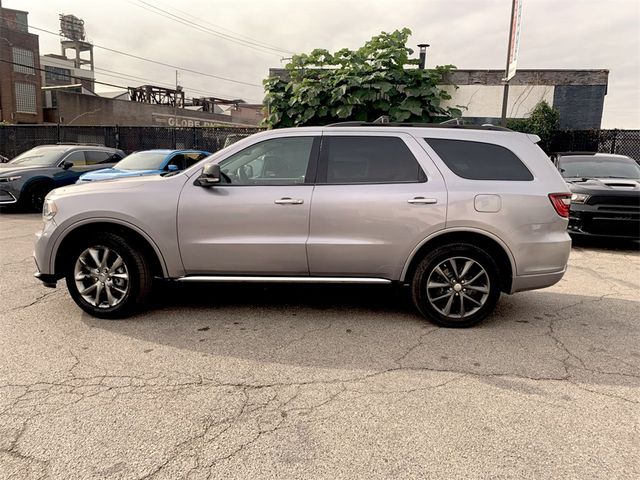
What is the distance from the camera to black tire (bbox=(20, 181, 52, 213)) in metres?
11.2

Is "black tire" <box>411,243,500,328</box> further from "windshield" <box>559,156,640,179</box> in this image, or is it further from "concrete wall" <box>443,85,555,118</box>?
"concrete wall" <box>443,85,555,118</box>

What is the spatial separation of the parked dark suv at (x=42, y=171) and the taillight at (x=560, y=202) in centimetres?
1145

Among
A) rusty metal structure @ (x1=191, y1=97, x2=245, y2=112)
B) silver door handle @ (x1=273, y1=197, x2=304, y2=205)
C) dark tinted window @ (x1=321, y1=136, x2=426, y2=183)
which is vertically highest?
rusty metal structure @ (x1=191, y1=97, x2=245, y2=112)

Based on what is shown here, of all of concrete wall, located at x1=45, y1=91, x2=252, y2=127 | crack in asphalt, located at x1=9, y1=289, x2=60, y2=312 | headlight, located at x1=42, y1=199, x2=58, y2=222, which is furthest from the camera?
concrete wall, located at x1=45, y1=91, x2=252, y2=127

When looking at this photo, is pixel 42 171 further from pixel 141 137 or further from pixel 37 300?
pixel 141 137

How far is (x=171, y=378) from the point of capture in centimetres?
326

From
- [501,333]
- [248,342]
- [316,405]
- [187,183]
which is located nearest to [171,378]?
[248,342]

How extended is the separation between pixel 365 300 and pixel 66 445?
3268 millimetres

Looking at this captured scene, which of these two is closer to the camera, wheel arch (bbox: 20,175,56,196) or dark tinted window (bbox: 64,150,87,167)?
wheel arch (bbox: 20,175,56,196)

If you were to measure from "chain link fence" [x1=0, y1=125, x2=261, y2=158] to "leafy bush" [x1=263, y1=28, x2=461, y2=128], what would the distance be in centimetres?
568

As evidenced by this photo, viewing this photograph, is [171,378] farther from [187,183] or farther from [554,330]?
[554,330]

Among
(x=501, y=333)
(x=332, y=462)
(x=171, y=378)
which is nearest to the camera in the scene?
(x=332, y=462)

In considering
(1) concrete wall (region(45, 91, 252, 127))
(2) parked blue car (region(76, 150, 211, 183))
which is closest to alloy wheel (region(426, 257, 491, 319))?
(2) parked blue car (region(76, 150, 211, 183))

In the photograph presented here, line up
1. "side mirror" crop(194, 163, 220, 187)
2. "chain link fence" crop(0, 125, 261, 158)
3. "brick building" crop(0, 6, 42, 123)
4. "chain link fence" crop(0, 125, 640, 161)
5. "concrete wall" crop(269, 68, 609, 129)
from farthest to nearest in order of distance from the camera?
1. "brick building" crop(0, 6, 42, 123)
2. "chain link fence" crop(0, 125, 261, 158)
3. "concrete wall" crop(269, 68, 609, 129)
4. "chain link fence" crop(0, 125, 640, 161)
5. "side mirror" crop(194, 163, 220, 187)
